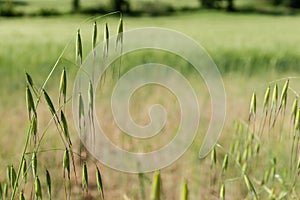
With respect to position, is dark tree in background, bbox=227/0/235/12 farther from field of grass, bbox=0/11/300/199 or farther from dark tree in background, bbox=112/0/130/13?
field of grass, bbox=0/11/300/199

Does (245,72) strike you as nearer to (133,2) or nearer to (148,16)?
(148,16)

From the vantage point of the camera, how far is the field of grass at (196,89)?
0.97m

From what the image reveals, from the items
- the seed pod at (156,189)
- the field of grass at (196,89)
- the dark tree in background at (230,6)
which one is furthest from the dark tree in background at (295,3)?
the seed pod at (156,189)

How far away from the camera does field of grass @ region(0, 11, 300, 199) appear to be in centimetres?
97

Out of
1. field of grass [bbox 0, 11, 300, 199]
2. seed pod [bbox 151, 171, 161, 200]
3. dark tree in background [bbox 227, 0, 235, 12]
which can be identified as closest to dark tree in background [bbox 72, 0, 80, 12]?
field of grass [bbox 0, 11, 300, 199]

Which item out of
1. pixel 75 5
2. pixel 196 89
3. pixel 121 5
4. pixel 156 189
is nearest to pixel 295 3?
pixel 121 5

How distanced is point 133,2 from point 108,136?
446cm

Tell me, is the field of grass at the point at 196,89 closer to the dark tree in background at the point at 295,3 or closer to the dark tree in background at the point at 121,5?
the dark tree in background at the point at 121,5

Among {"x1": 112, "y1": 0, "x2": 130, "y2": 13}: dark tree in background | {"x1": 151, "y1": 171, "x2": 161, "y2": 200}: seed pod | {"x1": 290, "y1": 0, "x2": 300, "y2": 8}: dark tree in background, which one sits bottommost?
{"x1": 290, "y1": 0, "x2": 300, "y2": 8}: dark tree in background

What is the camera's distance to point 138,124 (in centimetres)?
156

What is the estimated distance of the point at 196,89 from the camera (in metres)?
2.09

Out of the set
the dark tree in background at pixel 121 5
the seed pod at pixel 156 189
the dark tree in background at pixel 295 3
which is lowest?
the dark tree in background at pixel 295 3

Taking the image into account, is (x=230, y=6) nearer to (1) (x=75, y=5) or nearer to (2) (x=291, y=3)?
(2) (x=291, y=3)

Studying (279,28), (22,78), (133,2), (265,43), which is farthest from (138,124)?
(133,2)
